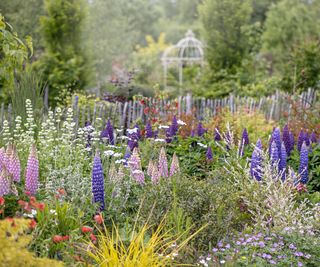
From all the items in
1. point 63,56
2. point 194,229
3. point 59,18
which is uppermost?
point 59,18

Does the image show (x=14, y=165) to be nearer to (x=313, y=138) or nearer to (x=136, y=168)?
(x=136, y=168)

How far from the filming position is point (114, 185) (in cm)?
475

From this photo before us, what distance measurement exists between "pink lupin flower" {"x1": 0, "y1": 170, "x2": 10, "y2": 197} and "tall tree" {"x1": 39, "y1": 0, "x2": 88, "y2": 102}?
26.2ft

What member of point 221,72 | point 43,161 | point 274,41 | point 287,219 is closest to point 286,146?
point 287,219

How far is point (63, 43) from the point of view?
41.2 ft

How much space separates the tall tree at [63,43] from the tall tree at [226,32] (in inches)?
131

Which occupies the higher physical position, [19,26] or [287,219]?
[19,26]

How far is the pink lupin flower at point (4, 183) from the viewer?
13.3 feet

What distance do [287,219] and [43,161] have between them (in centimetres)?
242

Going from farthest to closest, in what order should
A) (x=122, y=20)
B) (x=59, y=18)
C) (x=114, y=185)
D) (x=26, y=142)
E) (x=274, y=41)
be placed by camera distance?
(x=274, y=41) < (x=122, y=20) < (x=59, y=18) < (x=26, y=142) < (x=114, y=185)

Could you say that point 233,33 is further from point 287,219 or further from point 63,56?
point 287,219

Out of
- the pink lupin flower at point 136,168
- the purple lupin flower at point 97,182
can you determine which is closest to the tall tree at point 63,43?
the pink lupin flower at point 136,168

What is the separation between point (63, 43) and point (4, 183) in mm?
8891

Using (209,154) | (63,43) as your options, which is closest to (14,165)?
(209,154)
